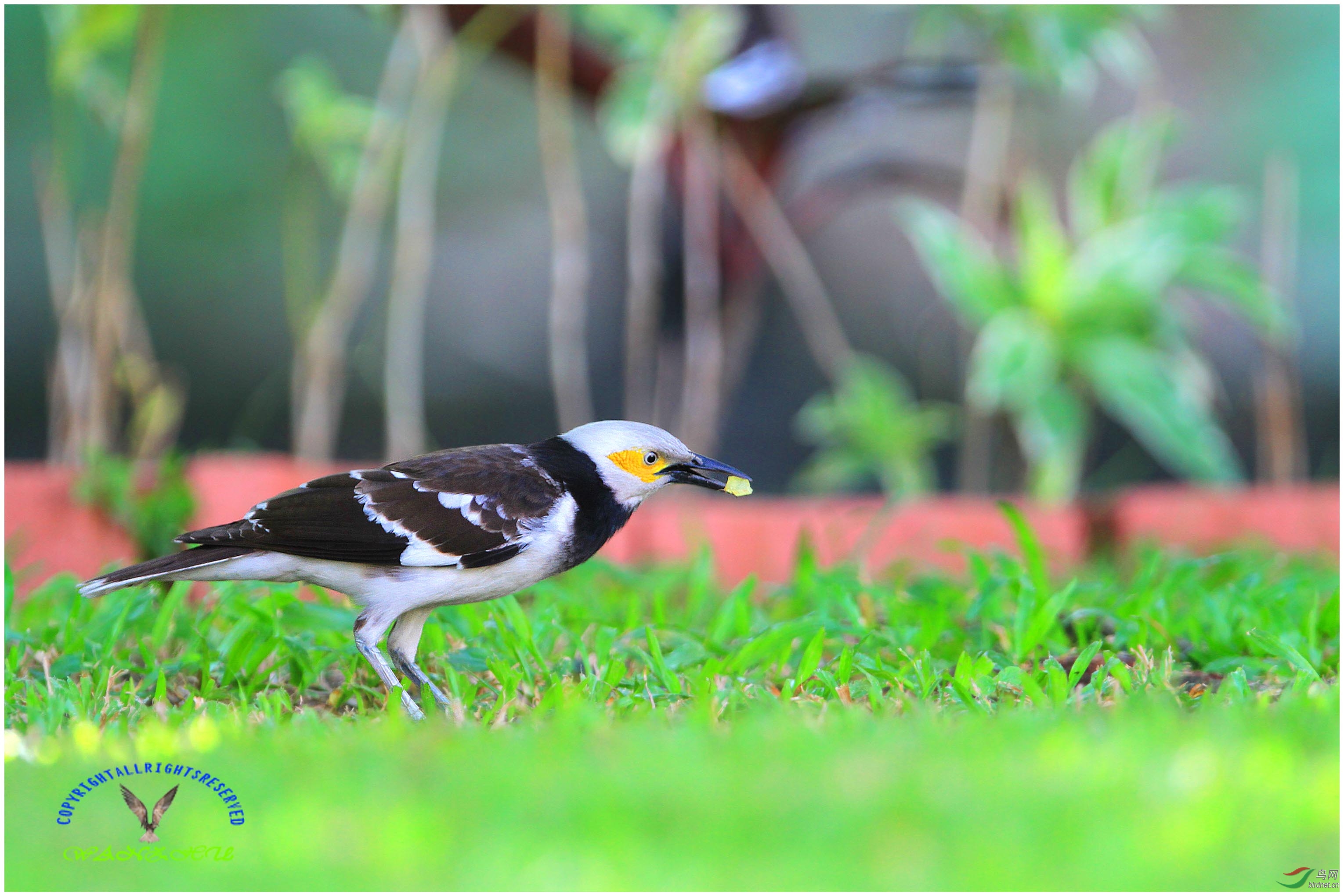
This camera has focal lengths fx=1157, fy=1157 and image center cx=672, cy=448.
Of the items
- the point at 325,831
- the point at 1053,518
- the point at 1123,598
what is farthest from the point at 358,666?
the point at 1053,518

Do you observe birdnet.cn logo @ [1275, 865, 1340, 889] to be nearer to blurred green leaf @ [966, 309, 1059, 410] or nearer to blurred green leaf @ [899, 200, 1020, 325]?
blurred green leaf @ [966, 309, 1059, 410]

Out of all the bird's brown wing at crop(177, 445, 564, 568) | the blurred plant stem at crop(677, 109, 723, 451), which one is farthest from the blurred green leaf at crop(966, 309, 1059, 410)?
the bird's brown wing at crop(177, 445, 564, 568)

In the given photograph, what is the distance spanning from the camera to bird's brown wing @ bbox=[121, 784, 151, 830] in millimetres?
1891

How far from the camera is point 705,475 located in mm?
2807

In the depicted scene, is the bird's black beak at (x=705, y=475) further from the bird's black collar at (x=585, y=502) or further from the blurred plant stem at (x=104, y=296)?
the blurred plant stem at (x=104, y=296)

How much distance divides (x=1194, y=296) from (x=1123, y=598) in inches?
150

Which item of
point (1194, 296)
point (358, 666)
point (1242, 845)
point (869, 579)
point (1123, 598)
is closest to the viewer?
point (1242, 845)

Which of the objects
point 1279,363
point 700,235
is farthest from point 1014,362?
point 1279,363

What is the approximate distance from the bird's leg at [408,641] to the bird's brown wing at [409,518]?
0.25 m

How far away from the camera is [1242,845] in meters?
1.54

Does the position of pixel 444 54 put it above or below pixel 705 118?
above

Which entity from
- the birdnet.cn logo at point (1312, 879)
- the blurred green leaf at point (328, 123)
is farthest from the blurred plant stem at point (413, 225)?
the birdnet.cn logo at point (1312, 879)

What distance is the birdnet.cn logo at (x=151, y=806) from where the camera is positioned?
69.0 inches

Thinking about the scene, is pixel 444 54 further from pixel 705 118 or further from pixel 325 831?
pixel 325 831
